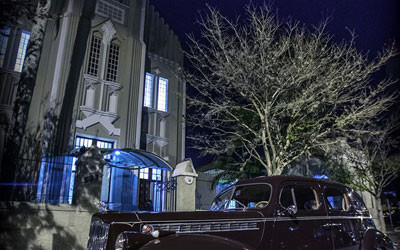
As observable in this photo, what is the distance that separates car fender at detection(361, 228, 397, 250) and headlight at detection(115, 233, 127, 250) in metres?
4.64

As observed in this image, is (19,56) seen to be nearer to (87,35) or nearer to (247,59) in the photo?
(87,35)

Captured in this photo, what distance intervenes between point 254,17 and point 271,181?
27.6ft

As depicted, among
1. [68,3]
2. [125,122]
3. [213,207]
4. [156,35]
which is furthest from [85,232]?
[156,35]

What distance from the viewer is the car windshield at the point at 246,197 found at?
5141 millimetres

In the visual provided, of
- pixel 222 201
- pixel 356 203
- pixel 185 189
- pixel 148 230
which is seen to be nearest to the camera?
pixel 148 230

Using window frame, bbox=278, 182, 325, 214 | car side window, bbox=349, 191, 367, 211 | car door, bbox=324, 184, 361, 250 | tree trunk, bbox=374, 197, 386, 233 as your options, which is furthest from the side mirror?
tree trunk, bbox=374, 197, 386, 233

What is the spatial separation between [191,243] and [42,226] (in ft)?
17.9

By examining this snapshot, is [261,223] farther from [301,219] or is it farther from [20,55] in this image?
[20,55]

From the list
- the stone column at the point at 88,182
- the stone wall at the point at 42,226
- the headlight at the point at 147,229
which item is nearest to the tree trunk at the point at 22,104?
the stone wall at the point at 42,226

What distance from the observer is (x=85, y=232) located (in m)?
7.53

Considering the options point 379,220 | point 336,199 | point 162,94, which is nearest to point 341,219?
point 336,199

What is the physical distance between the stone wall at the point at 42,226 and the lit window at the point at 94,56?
7842 millimetres

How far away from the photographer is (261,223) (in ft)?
15.0

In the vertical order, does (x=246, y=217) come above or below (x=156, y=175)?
below
